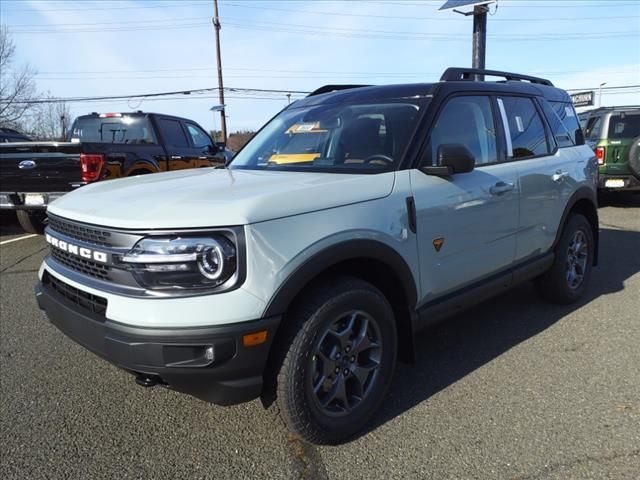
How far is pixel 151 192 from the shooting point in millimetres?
2691

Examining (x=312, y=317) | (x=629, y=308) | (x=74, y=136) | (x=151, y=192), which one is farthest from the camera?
(x=74, y=136)

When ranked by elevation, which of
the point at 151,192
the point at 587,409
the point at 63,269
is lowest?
the point at 587,409

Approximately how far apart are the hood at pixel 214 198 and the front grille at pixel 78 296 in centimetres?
35

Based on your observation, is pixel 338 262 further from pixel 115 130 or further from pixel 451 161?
pixel 115 130

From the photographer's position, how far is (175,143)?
8977 millimetres

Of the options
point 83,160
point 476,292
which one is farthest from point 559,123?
point 83,160

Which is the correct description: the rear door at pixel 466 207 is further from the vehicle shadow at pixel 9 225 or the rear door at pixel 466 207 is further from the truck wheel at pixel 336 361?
the vehicle shadow at pixel 9 225

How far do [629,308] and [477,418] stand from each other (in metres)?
2.59

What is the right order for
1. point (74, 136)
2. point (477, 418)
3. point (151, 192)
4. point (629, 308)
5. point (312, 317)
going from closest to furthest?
1. point (312, 317)
2. point (151, 192)
3. point (477, 418)
4. point (629, 308)
5. point (74, 136)

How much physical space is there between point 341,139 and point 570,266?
261cm

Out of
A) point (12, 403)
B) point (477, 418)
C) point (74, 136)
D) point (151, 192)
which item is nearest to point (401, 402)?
point (477, 418)

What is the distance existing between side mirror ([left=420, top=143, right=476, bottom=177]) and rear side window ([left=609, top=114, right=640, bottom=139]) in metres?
8.69

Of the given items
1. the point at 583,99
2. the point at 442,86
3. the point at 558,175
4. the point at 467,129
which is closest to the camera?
the point at 442,86

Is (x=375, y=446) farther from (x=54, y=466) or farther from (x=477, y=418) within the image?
(x=54, y=466)
